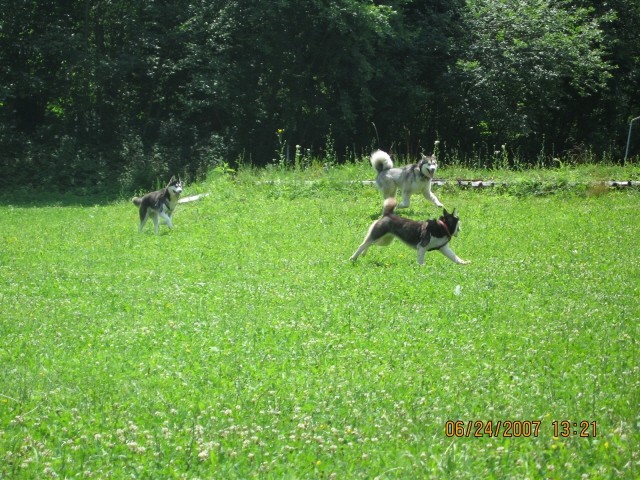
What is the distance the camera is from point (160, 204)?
1916 centimetres

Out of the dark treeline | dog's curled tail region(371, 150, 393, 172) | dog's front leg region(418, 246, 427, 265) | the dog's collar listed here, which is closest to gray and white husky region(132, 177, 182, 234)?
dog's curled tail region(371, 150, 393, 172)

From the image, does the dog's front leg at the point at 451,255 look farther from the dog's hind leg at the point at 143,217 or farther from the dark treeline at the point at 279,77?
the dark treeline at the point at 279,77

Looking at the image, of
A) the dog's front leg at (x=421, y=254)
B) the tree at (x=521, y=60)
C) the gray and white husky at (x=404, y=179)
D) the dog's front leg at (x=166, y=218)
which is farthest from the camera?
the tree at (x=521, y=60)

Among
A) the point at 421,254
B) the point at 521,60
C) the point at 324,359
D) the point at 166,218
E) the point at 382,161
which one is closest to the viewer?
the point at 324,359

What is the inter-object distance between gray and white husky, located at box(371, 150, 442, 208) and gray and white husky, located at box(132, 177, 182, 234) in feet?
15.3

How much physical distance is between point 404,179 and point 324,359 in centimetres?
1184

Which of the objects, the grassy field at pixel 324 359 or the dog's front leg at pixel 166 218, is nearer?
the grassy field at pixel 324 359

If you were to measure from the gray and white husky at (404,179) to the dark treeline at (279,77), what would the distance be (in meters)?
12.8

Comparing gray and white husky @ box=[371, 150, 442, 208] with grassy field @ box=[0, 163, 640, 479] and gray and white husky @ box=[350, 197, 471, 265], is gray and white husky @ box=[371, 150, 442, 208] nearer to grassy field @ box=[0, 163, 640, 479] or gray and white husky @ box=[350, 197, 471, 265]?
grassy field @ box=[0, 163, 640, 479]

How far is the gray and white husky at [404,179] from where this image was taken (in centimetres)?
1942

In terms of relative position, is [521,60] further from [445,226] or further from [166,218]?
[445,226]

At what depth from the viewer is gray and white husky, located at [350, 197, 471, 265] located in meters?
13.4
